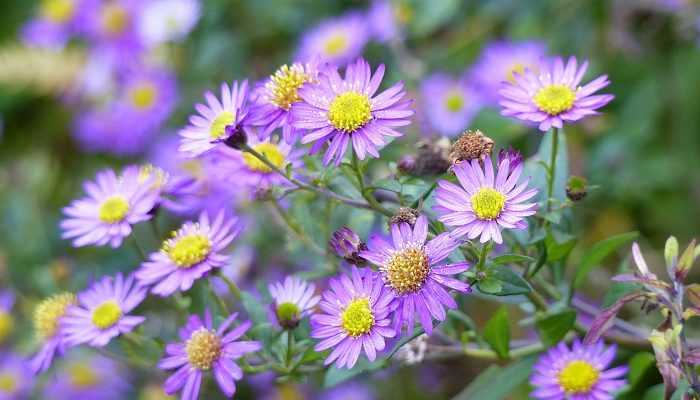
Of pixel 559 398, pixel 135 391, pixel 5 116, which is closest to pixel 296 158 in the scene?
pixel 559 398

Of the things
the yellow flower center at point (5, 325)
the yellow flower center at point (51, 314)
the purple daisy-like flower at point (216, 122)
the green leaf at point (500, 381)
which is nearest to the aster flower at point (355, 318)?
the purple daisy-like flower at point (216, 122)

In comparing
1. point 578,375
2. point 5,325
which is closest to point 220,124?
point 578,375

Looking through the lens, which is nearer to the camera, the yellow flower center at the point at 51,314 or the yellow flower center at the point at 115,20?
the yellow flower center at the point at 51,314

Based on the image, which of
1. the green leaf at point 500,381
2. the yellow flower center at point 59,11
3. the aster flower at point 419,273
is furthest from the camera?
the yellow flower center at point 59,11

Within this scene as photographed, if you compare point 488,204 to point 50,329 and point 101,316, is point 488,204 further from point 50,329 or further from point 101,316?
point 50,329

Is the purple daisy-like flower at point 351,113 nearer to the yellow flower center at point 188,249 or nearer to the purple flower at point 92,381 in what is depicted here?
the yellow flower center at point 188,249

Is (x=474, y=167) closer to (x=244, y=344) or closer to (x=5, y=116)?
(x=244, y=344)
